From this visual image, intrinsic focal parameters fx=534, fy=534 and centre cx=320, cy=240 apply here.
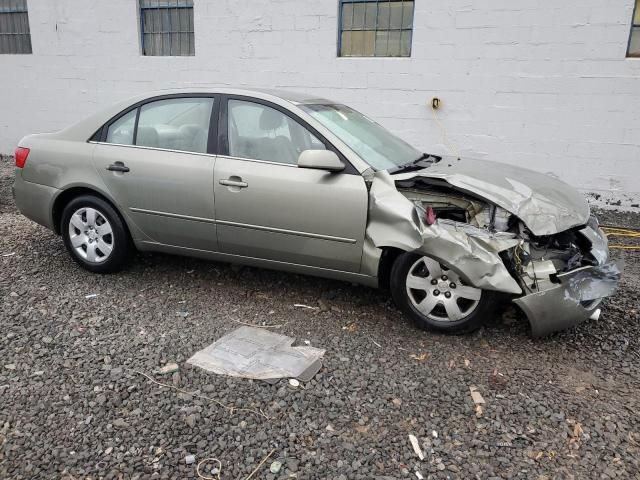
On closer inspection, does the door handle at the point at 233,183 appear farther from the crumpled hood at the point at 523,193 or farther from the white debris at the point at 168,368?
the white debris at the point at 168,368

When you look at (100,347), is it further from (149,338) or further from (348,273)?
(348,273)

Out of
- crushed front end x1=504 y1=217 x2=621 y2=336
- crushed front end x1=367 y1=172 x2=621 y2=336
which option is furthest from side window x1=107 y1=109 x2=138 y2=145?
crushed front end x1=504 y1=217 x2=621 y2=336

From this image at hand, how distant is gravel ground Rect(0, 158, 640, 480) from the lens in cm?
262

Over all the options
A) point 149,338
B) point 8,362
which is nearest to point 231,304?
point 149,338

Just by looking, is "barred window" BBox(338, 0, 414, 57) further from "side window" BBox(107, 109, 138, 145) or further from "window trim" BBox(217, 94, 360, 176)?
"side window" BBox(107, 109, 138, 145)

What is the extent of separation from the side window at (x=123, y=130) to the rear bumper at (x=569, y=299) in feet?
10.8

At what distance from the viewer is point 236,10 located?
8.15 metres

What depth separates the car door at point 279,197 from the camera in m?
3.76

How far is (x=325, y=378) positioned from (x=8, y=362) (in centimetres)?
202

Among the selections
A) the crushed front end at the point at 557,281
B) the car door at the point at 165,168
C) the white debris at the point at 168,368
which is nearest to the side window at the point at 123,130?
the car door at the point at 165,168

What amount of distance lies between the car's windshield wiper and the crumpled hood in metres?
0.09

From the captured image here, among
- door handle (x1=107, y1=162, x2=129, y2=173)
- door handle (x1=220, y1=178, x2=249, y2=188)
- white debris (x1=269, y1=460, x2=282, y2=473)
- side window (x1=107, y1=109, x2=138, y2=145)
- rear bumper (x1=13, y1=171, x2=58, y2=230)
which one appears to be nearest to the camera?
white debris (x1=269, y1=460, x2=282, y2=473)

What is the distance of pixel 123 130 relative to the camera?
177 inches

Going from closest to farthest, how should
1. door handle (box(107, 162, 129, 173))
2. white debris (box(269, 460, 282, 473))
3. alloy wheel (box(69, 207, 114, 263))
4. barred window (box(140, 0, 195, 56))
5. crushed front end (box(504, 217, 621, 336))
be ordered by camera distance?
white debris (box(269, 460, 282, 473)), crushed front end (box(504, 217, 621, 336)), door handle (box(107, 162, 129, 173)), alloy wheel (box(69, 207, 114, 263)), barred window (box(140, 0, 195, 56))
